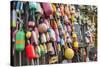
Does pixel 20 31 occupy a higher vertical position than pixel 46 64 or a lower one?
higher

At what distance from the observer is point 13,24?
5.49 feet

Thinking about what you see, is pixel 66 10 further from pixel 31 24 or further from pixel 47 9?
pixel 31 24

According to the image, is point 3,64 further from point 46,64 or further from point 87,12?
point 87,12

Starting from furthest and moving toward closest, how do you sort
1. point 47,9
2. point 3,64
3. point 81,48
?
1. point 81,48
2. point 47,9
3. point 3,64

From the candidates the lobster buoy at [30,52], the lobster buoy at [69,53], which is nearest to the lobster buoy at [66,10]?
the lobster buoy at [69,53]

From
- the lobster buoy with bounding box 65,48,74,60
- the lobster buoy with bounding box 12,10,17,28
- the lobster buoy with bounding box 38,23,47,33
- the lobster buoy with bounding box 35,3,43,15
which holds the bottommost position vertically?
the lobster buoy with bounding box 65,48,74,60

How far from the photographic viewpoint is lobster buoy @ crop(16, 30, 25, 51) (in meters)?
1.68

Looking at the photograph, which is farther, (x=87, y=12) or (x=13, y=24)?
(x=87, y=12)

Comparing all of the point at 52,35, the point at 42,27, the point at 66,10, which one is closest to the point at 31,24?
the point at 42,27

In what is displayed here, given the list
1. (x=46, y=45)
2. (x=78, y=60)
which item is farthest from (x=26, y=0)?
(x=78, y=60)

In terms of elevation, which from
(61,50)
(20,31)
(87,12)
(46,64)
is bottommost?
(46,64)

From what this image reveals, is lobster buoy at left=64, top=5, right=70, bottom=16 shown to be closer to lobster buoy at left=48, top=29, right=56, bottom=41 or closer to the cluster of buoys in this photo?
the cluster of buoys

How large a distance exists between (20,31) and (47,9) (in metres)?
0.29

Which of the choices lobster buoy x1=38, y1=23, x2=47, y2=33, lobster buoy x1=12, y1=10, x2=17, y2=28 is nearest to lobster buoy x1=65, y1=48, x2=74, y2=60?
lobster buoy x1=38, y1=23, x2=47, y2=33
